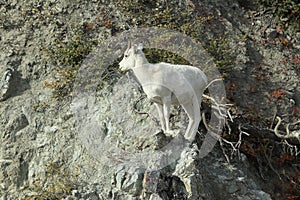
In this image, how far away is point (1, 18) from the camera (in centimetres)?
1510

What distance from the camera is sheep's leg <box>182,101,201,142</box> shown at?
1051cm

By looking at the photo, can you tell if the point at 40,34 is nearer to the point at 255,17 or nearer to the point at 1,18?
the point at 1,18

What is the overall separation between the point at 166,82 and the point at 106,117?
2.85m

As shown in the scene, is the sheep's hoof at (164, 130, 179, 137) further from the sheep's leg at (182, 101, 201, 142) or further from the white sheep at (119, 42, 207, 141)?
the sheep's leg at (182, 101, 201, 142)

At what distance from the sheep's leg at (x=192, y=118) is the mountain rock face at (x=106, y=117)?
0.76 ft

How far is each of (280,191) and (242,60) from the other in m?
4.00

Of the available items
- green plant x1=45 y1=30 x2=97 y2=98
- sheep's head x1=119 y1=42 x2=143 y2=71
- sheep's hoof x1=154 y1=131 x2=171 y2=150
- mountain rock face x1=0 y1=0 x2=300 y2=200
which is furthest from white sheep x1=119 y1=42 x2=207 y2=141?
green plant x1=45 y1=30 x2=97 y2=98

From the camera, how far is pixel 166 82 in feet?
32.4

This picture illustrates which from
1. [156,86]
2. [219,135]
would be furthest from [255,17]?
[156,86]

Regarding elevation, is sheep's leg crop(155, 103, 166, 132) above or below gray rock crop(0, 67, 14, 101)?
below

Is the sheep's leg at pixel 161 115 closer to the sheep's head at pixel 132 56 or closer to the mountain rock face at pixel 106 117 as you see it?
the mountain rock face at pixel 106 117

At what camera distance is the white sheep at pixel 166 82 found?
9.80 metres

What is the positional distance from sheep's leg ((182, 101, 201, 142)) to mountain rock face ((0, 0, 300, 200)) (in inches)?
9.1

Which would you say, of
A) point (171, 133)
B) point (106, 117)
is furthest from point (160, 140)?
point (106, 117)
